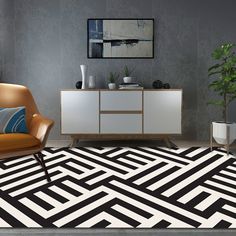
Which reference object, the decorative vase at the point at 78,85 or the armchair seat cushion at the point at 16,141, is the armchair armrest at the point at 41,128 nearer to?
the armchair seat cushion at the point at 16,141

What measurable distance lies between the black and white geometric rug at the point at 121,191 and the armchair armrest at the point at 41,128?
0.36 meters

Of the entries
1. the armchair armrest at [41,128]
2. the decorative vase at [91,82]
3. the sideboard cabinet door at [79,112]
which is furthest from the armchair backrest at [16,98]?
the decorative vase at [91,82]

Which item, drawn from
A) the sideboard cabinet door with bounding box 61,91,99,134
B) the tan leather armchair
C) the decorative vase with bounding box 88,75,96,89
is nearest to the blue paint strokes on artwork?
the decorative vase with bounding box 88,75,96,89

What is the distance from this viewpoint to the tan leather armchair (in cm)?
246

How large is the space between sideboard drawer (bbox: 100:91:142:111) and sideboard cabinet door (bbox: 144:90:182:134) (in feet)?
0.37

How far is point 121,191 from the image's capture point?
7.89 feet

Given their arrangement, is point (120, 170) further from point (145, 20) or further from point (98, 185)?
point (145, 20)

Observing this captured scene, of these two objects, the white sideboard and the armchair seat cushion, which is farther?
the white sideboard

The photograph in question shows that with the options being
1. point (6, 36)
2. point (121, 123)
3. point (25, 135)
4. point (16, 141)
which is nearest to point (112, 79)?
point (121, 123)

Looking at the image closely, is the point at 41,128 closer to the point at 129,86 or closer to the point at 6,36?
the point at 129,86

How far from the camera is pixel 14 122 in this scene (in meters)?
2.77

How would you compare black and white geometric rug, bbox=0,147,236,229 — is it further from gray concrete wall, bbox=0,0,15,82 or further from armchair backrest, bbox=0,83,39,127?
gray concrete wall, bbox=0,0,15,82

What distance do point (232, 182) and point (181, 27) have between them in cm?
244

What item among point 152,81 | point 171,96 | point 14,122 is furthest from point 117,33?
point 14,122
